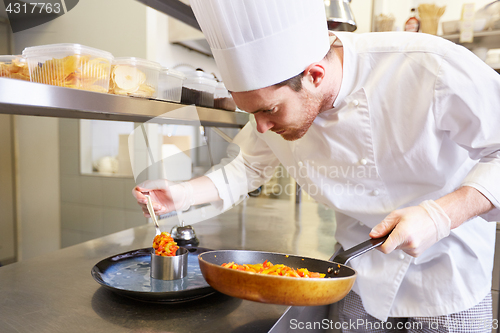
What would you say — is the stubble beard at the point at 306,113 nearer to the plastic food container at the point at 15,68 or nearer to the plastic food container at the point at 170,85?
the plastic food container at the point at 170,85

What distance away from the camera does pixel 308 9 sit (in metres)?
0.89

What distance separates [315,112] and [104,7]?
8.25 feet

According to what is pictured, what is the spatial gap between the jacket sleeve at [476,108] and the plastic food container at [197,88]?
652mm

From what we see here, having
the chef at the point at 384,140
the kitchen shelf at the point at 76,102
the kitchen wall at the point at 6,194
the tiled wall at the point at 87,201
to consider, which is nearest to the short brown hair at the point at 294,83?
the chef at the point at 384,140

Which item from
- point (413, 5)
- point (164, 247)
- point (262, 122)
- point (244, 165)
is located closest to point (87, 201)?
point (244, 165)

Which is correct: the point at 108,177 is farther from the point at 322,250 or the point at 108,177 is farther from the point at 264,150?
the point at 322,250

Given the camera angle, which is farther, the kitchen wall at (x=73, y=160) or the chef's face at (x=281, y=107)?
the kitchen wall at (x=73, y=160)

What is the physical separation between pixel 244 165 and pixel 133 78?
0.63m

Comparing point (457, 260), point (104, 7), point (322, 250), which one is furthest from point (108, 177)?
point (457, 260)

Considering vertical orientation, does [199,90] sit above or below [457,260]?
above

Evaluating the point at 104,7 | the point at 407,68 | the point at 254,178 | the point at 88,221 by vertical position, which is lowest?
the point at 88,221

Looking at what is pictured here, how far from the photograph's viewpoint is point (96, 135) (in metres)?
3.11

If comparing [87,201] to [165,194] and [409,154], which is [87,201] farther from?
[409,154]

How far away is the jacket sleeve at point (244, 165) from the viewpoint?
51.6 inches
